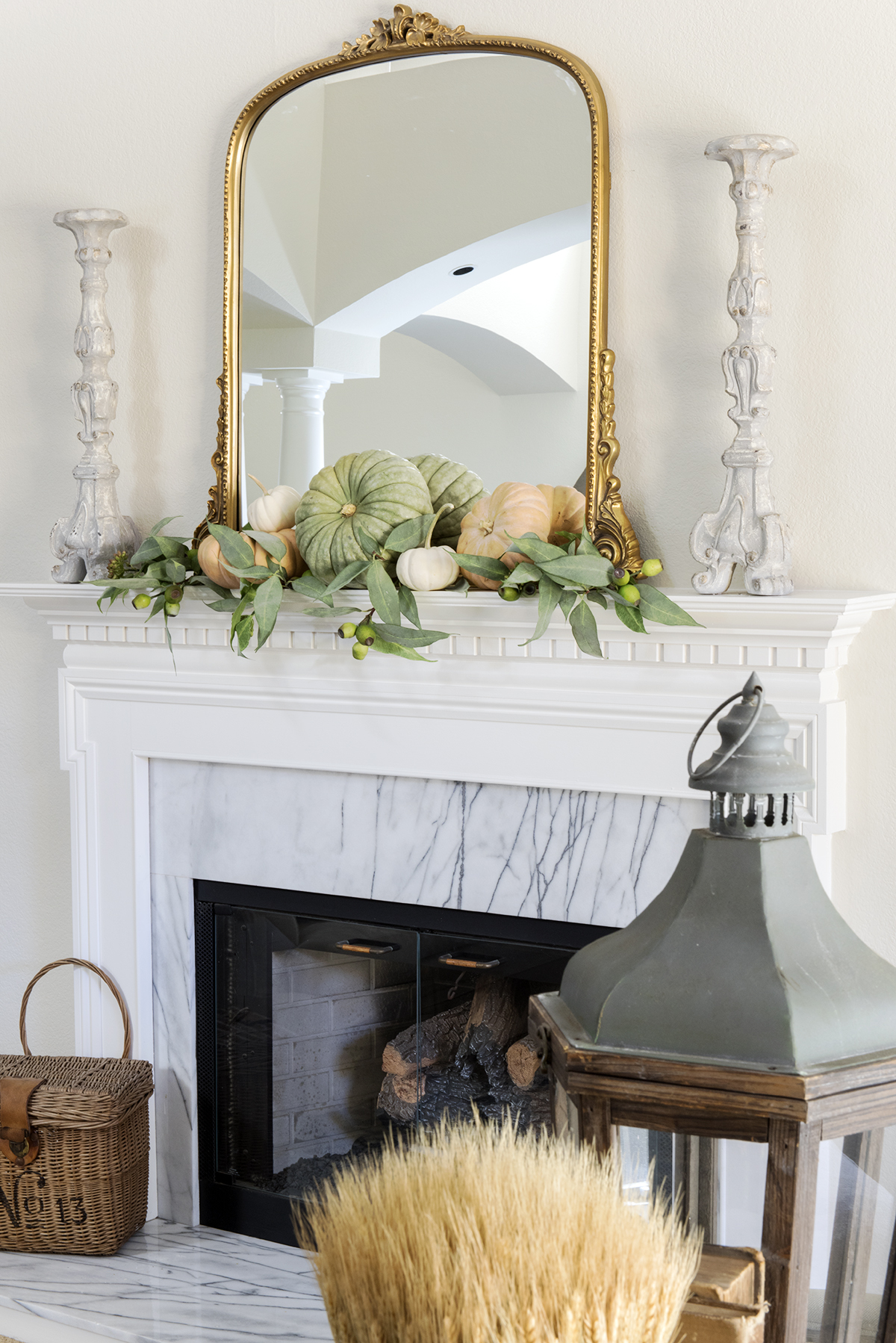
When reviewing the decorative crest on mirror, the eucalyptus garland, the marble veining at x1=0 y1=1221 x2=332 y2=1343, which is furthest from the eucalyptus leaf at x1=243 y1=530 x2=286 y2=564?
the marble veining at x1=0 y1=1221 x2=332 y2=1343

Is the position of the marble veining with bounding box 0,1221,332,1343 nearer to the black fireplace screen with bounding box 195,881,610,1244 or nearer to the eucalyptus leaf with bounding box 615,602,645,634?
the black fireplace screen with bounding box 195,881,610,1244

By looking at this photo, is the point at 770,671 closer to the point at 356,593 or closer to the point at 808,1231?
the point at 356,593

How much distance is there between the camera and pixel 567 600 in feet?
6.13

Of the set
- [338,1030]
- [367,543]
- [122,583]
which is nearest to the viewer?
[367,543]

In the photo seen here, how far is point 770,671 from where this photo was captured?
6.08 feet

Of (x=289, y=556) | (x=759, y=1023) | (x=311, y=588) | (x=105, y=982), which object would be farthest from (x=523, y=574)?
(x=105, y=982)

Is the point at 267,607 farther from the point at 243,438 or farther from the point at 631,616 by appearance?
the point at 631,616

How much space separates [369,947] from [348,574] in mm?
714

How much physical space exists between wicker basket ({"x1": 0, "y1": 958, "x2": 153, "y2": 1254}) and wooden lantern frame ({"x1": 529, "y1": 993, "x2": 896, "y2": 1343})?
1551 mm

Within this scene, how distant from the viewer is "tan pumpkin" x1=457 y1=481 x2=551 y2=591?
76.0 inches

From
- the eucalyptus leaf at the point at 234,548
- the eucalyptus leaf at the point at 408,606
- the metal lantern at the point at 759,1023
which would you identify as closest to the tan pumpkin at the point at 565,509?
the eucalyptus leaf at the point at 408,606

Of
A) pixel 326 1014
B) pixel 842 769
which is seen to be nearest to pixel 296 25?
pixel 842 769

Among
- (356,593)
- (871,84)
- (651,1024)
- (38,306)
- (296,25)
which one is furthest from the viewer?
(38,306)

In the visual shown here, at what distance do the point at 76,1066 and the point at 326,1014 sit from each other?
463mm
